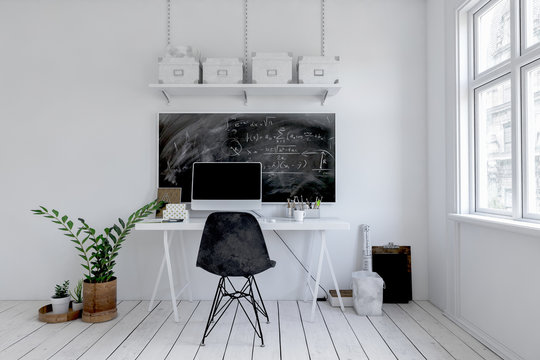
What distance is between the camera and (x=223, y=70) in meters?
3.07

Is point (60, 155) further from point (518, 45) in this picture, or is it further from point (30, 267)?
point (518, 45)

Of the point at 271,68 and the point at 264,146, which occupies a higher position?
the point at 271,68

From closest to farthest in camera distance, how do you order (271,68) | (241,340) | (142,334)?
(241,340) < (142,334) < (271,68)

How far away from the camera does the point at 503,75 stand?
7.79 feet

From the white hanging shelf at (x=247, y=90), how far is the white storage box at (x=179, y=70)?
0.20 ft

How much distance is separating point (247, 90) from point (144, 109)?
98cm

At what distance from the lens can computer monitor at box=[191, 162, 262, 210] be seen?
305cm

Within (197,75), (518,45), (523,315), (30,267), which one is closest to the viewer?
(523,315)

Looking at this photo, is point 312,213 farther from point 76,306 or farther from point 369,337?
point 76,306

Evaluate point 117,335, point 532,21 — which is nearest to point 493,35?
point 532,21

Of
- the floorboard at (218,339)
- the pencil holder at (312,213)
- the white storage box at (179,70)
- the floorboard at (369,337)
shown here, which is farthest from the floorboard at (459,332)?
the white storage box at (179,70)

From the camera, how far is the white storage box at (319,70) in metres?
3.04

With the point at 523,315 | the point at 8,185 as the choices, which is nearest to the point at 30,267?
the point at 8,185

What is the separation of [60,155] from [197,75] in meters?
1.47
